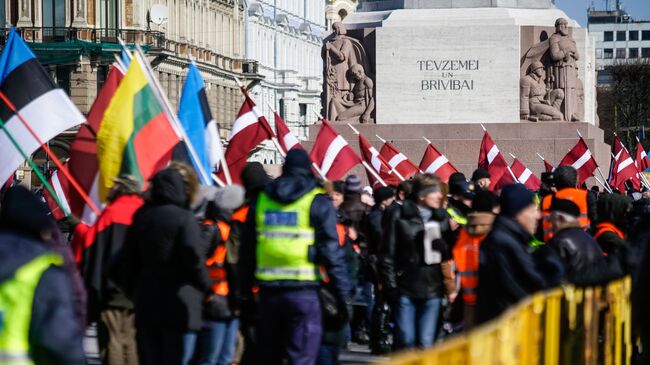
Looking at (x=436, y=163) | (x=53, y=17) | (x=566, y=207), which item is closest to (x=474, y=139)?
(x=436, y=163)

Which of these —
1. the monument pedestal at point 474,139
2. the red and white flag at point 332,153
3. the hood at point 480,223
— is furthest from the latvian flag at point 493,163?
the hood at point 480,223

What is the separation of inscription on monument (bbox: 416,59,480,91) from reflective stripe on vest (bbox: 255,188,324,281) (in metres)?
18.7

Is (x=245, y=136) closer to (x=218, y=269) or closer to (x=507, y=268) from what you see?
(x=218, y=269)

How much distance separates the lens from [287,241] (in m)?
10.6

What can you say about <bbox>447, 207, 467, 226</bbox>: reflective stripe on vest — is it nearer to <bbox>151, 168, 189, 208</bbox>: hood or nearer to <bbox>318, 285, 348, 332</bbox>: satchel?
<bbox>318, 285, 348, 332</bbox>: satchel

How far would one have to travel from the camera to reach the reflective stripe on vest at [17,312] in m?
6.81

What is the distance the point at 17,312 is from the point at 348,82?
75.2ft

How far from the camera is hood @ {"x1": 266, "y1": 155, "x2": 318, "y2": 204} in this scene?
34.8 ft

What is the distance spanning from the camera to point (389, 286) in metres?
14.1

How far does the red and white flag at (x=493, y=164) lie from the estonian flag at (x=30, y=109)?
1070cm

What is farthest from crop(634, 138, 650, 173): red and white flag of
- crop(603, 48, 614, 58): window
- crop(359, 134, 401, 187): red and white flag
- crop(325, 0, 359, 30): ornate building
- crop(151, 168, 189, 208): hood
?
crop(603, 48, 614, 58): window

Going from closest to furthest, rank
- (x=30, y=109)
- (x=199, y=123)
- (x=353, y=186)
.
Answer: (x=30, y=109)
(x=199, y=123)
(x=353, y=186)

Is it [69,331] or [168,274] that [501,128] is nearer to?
[168,274]

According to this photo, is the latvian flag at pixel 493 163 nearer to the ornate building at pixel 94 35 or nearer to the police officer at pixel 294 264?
the police officer at pixel 294 264
